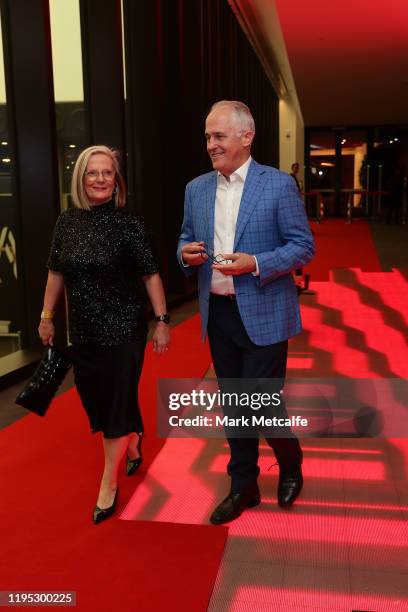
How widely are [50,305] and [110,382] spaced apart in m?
0.42

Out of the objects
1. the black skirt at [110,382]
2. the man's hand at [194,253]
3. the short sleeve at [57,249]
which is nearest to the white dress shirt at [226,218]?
the man's hand at [194,253]

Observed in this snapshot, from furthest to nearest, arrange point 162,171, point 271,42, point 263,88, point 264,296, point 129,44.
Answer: point 263,88, point 271,42, point 162,171, point 129,44, point 264,296

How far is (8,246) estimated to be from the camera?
524 cm

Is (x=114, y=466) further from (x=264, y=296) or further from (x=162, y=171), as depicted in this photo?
(x=162, y=171)

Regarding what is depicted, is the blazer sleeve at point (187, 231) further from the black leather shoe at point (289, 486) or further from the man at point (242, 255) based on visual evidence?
the black leather shoe at point (289, 486)

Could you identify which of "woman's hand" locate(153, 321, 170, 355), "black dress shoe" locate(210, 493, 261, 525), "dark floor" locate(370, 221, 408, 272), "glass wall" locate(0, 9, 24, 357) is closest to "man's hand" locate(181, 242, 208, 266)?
"woman's hand" locate(153, 321, 170, 355)

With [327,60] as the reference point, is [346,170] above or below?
below

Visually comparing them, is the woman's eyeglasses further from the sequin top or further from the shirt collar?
the shirt collar

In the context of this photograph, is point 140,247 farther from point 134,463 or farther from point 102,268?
point 134,463

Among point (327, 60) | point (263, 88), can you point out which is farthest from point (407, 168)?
point (327, 60)

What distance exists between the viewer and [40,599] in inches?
86.9

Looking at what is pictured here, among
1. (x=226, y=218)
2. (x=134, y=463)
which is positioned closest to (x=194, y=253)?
(x=226, y=218)

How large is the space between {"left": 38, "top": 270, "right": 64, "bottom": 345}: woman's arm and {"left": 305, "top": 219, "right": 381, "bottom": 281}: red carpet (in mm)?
7170

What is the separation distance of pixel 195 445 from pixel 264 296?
133cm
